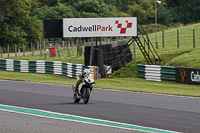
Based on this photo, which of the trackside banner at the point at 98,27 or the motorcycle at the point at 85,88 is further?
the trackside banner at the point at 98,27

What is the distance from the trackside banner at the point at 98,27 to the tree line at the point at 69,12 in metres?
32.9

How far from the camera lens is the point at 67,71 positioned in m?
32.9

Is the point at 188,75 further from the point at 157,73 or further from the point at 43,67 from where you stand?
the point at 43,67

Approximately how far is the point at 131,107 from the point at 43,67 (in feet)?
76.2

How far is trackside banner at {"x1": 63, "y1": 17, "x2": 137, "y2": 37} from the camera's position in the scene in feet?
97.3

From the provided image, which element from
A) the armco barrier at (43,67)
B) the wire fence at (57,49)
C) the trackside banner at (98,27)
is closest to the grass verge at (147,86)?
the trackside banner at (98,27)

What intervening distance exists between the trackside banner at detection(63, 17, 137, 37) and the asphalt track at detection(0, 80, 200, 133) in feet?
38.7

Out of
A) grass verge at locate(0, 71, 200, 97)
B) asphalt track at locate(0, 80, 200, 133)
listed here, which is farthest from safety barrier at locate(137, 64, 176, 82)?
asphalt track at locate(0, 80, 200, 133)

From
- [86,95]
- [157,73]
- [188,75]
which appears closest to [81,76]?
[86,95]

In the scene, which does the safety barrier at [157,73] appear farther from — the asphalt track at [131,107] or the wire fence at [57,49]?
the asphalt track at [131,107]

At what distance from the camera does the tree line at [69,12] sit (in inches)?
2469

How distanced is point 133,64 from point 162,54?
318 cm

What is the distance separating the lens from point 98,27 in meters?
30.0

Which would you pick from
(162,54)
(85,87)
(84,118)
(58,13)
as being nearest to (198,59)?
(162,54)
